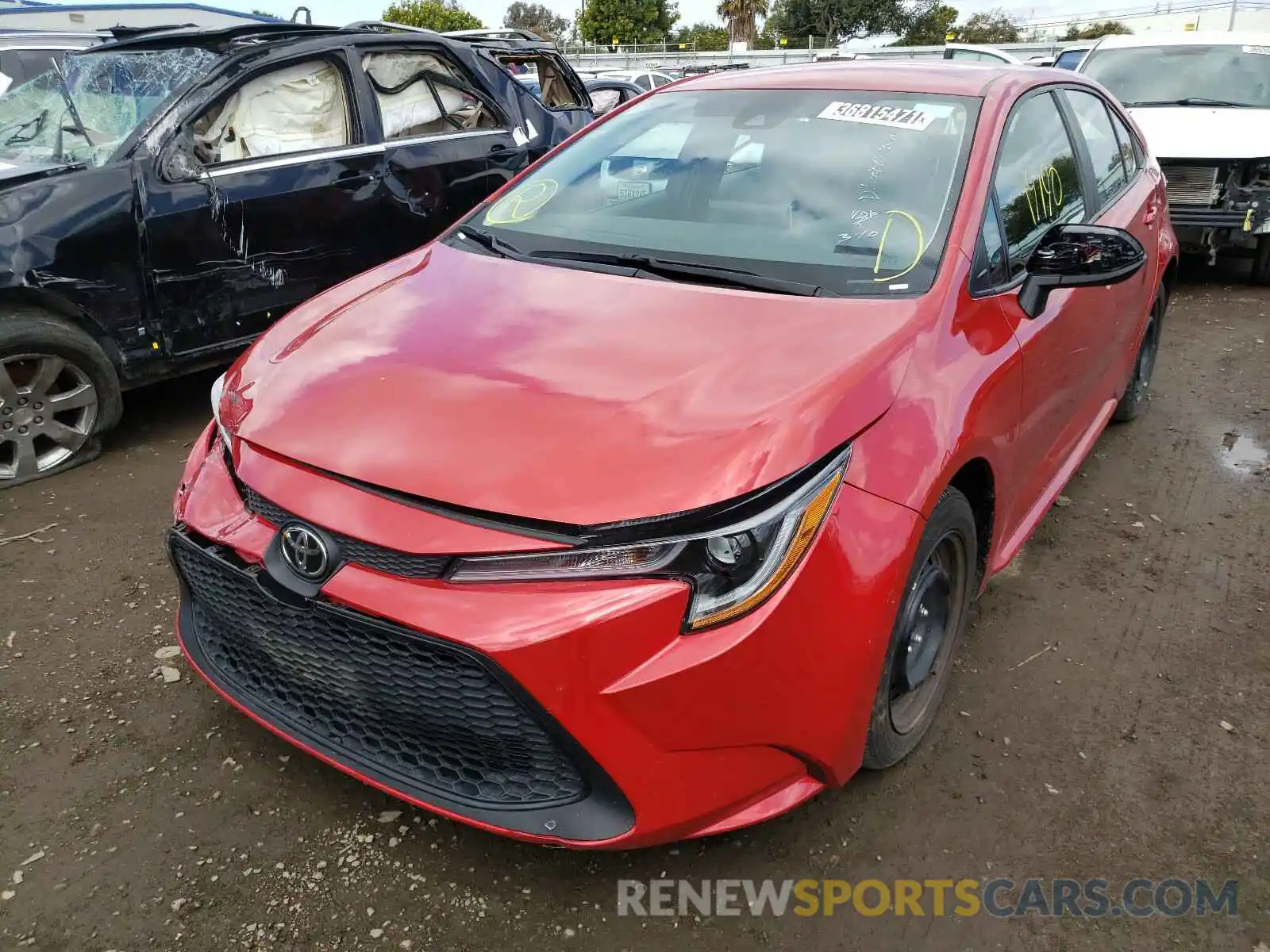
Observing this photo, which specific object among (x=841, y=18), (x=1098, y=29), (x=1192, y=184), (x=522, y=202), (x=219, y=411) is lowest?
(x=1192, y=184)

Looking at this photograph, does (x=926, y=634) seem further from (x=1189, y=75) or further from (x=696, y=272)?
(x=1189, y=75)

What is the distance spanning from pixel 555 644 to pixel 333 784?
1.02 m

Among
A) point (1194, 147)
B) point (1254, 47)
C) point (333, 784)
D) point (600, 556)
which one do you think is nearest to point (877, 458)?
point (600, 556)

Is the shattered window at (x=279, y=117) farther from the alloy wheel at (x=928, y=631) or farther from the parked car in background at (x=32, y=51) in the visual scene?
the alloy wheel at (x=928, y=631)

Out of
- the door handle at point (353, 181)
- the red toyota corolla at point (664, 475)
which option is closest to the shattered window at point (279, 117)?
the door handle at point (353, 181)

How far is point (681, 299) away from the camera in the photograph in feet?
7.92

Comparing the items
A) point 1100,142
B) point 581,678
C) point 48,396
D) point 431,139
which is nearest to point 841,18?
point 431,139

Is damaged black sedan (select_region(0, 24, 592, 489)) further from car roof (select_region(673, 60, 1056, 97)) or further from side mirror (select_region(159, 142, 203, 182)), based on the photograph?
car roof (select_region(673, 60, 1056, 97))

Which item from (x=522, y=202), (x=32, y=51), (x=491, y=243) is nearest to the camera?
(x=491, y=243)

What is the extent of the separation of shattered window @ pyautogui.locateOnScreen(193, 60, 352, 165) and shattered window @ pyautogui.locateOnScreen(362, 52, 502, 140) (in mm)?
242

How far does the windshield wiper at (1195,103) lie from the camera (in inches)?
289

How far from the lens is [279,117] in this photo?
15.4 feet

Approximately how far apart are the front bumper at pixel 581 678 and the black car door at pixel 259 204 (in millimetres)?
2579

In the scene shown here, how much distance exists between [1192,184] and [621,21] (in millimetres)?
58630
